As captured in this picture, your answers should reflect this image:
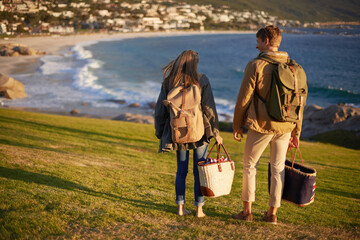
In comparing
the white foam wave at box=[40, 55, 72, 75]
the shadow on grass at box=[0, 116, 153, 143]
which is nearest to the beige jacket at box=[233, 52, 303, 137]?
the shadow on grass at box=[0, 116, 153, 143]

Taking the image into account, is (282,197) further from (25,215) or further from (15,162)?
(15,162)

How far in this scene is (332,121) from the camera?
17.2m

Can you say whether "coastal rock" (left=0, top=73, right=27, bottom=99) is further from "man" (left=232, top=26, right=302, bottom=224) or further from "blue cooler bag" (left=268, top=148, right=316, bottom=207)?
"blue cooler bag" (left=268, top=148, right=316, bottom=207)

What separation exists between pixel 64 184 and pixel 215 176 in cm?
230

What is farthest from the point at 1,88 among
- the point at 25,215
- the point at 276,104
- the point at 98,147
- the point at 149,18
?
the point at 149,18

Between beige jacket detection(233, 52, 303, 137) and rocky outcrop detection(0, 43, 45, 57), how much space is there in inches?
894

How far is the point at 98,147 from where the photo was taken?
8164 mm

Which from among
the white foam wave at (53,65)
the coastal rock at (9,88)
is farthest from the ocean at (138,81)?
the coastal rock at (9,88)

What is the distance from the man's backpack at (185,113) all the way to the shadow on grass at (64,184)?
42.9 inches

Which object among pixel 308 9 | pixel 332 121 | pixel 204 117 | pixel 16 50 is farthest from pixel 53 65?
pixel 204 117

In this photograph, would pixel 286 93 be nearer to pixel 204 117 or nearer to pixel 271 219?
pixel 204 117

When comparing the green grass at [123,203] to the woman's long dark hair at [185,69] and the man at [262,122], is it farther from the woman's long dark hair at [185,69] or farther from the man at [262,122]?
the woman's long dark hair at [185,69]

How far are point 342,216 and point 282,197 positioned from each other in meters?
1.24

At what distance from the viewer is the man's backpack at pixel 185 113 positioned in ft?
A: 10.9
